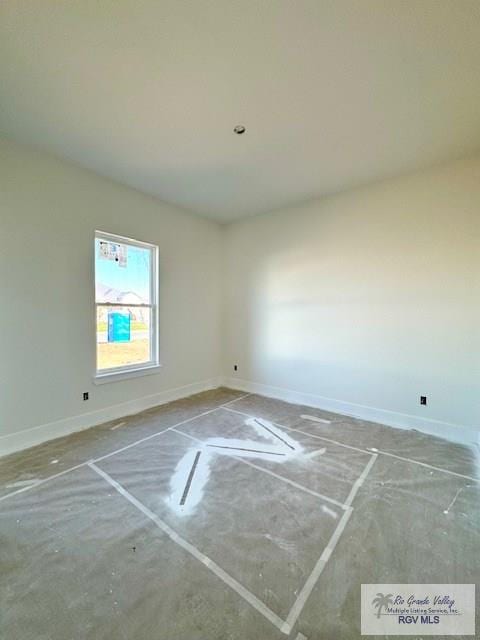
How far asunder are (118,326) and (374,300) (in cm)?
318

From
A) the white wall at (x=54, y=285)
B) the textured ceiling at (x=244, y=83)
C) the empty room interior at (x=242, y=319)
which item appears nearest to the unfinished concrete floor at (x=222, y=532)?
the empty room interior at (x=242, y=319)

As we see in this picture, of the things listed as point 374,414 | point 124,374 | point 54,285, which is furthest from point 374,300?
point 54,285

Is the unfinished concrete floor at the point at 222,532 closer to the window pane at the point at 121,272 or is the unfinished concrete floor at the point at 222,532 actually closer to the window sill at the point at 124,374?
the window sill at the point at 124,374

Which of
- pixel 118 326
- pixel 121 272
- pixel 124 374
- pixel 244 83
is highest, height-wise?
pixel 244 83

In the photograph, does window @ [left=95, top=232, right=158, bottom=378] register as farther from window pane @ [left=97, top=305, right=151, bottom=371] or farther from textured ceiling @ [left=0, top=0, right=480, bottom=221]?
textured ceiling @ [left=0, top=0, right=480, bottom=221]

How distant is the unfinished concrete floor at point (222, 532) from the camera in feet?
3.78

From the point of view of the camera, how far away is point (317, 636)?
108 cm

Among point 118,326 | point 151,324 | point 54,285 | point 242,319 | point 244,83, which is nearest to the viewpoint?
point 244,83

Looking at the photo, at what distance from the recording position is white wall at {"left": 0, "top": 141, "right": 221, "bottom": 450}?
2.49 m

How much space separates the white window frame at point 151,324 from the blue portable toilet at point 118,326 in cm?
13

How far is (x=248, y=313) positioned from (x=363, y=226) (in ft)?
6.82

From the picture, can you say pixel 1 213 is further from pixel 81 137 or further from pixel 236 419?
pixel 236 419

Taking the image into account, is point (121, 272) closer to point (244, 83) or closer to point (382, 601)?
point (244, 83)

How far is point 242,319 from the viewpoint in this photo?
15.0 feet
